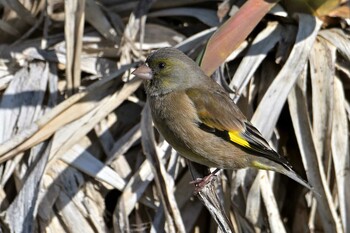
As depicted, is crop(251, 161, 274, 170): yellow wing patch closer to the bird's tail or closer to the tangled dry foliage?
the bird's tail

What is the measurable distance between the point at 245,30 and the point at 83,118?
986 millimetres

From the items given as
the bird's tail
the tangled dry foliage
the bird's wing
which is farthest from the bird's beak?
the bird's tail

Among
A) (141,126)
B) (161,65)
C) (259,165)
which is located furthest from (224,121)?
(141,126)

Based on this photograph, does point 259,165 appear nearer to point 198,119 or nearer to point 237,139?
point 237,139

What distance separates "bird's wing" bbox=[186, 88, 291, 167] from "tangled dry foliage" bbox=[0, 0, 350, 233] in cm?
39

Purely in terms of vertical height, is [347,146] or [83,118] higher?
[83,118]

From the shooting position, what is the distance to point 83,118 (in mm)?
4438

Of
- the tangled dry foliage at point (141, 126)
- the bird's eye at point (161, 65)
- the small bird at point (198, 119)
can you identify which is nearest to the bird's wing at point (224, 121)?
the small bird at point (198, 119)

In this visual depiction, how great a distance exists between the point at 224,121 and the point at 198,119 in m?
0.12

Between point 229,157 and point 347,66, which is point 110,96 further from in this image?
point 347,66

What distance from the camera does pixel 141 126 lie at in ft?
14.1

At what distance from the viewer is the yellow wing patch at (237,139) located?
3904mm

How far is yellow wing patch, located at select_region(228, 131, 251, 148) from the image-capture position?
3.90m

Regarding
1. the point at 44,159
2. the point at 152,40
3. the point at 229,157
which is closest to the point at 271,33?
the point at 152,40
